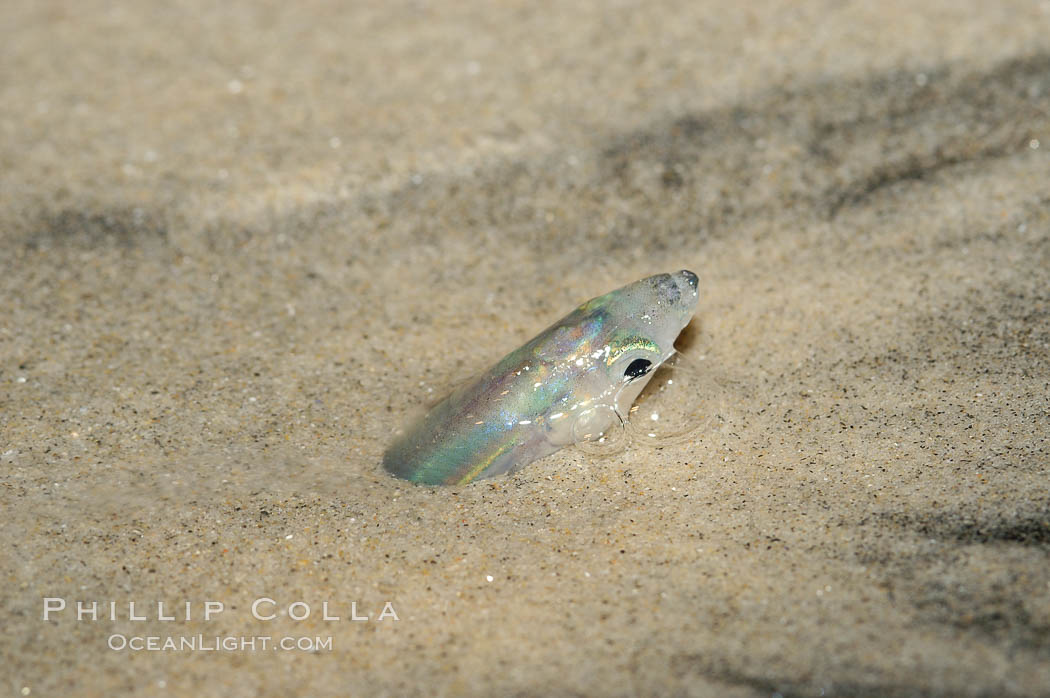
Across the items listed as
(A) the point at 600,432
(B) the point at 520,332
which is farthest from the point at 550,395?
(B) the point at 520,332

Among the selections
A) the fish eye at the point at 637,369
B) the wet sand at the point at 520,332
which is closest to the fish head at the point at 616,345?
the fish eye at the point at 637,369

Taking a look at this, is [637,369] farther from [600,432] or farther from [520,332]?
[520,332]

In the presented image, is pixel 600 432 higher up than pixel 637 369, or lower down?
lower down

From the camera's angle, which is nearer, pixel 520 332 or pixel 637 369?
pixel 637 369

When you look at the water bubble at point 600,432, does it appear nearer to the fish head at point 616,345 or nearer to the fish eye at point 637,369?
the fish head at point 616,345

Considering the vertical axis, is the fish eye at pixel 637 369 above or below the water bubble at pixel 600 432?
above

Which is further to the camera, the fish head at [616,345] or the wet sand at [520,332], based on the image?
the fish head at [616,345]

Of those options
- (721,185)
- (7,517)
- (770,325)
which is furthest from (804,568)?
(7,517)

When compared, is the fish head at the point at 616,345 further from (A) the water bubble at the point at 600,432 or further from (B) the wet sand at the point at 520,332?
(B) the wet sand at the point at 520,332
